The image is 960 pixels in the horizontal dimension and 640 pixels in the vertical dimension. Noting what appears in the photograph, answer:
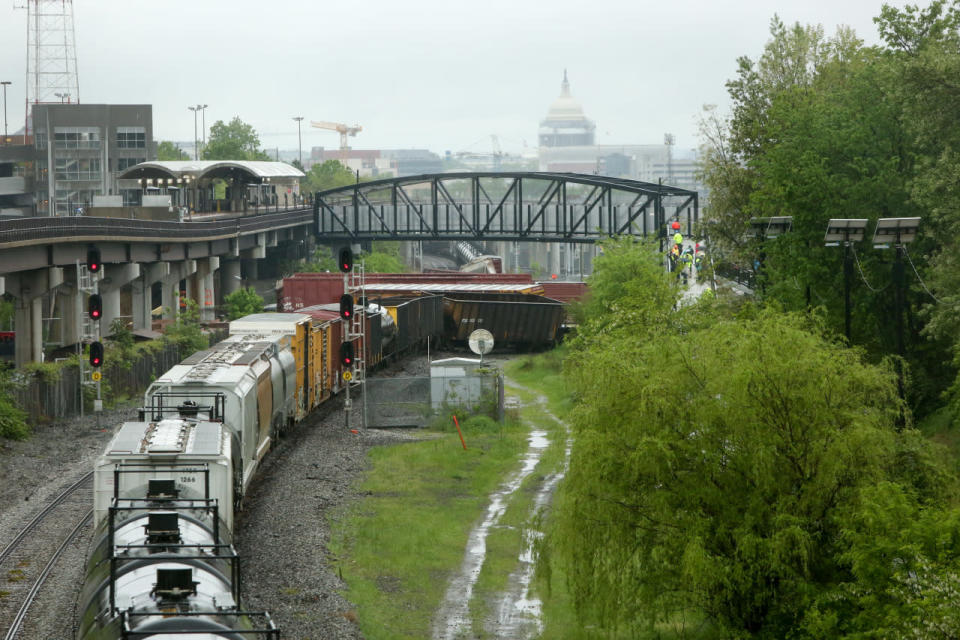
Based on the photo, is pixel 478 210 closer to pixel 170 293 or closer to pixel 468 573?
pixel 170 293

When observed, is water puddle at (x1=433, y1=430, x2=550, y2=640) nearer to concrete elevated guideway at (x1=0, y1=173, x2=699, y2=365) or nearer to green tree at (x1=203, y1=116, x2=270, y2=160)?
concrete elevated guideway at (x1=0, y1=173, x2=699, y2=365)

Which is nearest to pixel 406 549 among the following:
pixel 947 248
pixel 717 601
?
pixel 717 601

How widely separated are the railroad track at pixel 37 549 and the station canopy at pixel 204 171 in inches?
2951

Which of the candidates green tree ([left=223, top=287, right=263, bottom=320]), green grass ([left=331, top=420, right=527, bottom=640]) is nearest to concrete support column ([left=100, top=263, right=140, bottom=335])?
green tree ([left=223, top=287, right=263, bottom=320])

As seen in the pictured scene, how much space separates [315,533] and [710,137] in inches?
1584

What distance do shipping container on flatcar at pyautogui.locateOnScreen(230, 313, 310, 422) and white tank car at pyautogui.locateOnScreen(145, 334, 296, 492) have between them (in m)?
0.69

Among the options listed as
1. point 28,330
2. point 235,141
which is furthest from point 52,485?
point 235,141

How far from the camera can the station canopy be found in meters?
104

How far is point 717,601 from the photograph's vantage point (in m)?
18.5

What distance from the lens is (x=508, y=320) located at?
233 feet

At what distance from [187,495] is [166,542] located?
12.5 feet

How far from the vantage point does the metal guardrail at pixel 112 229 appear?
50812mm

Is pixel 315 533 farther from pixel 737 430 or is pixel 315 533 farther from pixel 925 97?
pixel 925 97

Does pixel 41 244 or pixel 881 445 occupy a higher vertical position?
pixel 41 244
